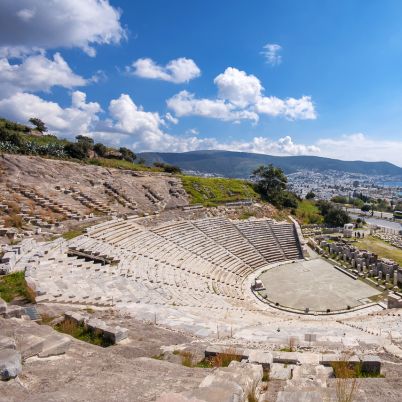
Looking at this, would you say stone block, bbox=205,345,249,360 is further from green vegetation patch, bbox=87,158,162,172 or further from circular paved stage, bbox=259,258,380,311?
green vegetation patch, bbox=87,158,162,172

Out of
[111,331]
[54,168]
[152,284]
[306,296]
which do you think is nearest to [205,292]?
[152,284]

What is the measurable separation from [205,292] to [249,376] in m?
16.6

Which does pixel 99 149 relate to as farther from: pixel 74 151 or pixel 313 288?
pixel 313 288

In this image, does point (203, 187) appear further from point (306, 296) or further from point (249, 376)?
point (249, 376)

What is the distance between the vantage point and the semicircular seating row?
16672 millimetres

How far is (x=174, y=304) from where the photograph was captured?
1691cm

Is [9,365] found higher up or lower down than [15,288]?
higher up

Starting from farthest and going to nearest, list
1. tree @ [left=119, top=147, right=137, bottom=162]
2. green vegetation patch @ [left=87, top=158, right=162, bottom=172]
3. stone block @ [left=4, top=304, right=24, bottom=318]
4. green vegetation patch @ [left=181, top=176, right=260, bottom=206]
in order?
tree @ [left=119, top=147, right=137, bottom=162], green vegetation patch @ [left=87, top=158, right=162, bottom=172], green vegetation patch @ [left=181, top=176, right=260, bottom=206], stone block @ [left=4, top=304, right=24, bottom=318]

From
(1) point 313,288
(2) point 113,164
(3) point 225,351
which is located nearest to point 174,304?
(3) point 225,351

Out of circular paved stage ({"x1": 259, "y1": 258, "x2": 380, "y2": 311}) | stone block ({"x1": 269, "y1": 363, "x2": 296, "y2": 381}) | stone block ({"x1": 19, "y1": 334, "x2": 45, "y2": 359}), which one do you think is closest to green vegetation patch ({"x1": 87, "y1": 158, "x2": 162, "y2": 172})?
circular paved stage ({"x1": 259, "y1": 258, "x2": 380, "y2": 311})

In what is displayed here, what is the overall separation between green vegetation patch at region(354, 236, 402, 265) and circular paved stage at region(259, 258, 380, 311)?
7.59m

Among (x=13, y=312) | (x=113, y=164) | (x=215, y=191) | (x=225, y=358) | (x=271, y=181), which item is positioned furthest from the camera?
(x=271, y=181)

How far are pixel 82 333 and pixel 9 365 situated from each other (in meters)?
4.83

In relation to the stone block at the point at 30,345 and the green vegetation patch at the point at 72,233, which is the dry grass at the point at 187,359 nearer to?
the stone block at the point at 30,345
